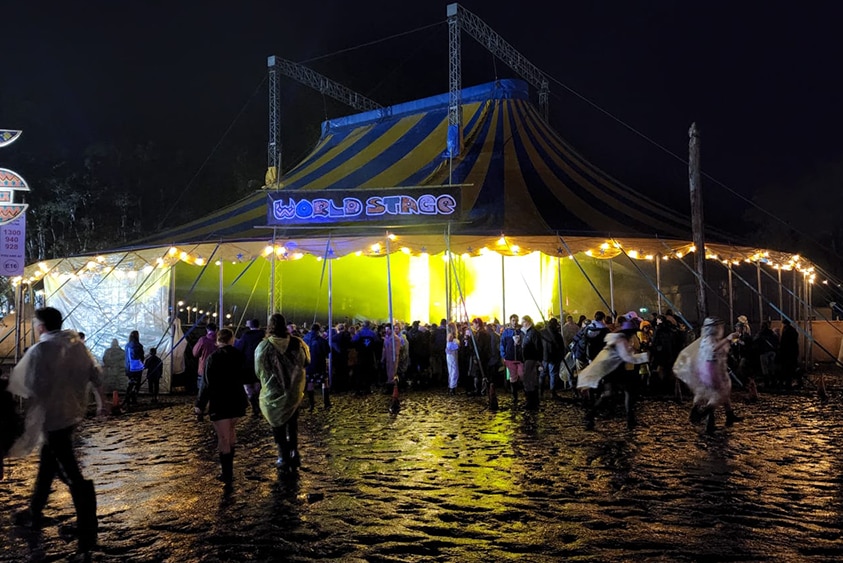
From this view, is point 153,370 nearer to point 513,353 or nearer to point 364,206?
point 364,206

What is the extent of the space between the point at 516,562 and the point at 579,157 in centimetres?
1383

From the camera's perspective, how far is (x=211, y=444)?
281 inches

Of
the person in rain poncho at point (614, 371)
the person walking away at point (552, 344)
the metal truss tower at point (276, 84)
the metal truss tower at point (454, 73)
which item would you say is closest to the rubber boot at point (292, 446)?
the person in rain poncho at point (614, 371)

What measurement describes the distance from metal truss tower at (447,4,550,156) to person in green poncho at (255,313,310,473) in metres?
9.11

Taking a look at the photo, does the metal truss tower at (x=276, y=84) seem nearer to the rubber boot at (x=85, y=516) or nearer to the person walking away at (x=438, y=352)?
the person walking away at (x=438, y=352)

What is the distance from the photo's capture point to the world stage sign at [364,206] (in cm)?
1154

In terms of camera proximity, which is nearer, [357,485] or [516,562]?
[516,562]

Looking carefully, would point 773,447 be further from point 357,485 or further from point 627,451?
point 357,485

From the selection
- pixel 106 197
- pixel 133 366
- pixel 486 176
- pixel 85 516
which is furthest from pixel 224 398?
pixel 106 197

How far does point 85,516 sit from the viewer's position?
12.5 ft

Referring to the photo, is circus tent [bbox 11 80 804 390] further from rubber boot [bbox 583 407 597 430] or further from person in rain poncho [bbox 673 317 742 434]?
person in rain poncho [bbox 673 317 742 434]

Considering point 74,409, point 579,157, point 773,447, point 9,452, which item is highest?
point 579,157

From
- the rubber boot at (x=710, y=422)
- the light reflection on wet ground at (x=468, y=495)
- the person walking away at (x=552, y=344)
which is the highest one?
the person walking away at (x=552, y=344)

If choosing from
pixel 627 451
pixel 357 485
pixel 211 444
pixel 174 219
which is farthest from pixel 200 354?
pixel 174 219
